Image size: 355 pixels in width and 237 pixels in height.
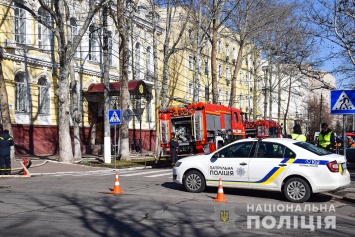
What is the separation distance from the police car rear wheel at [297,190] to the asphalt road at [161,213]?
0.20 m

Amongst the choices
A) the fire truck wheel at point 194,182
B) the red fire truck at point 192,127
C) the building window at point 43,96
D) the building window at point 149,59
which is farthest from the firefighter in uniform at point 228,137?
the building window at point 149,59

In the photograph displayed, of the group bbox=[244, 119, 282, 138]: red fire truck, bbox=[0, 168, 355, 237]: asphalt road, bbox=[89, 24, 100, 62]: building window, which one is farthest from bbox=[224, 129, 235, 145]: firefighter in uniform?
bbox=[89, 24, 100, 62]: building window

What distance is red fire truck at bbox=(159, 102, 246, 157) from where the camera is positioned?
2198 centimetres

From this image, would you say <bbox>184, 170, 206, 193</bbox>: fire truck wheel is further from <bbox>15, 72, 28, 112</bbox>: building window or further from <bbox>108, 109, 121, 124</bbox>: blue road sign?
<bbox>15, 72, 28, 112</bbox>: building window

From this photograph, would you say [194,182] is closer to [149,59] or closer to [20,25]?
[20,25]

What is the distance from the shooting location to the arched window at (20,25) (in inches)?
1055

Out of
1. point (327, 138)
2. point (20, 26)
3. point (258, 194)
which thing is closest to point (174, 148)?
point (327, 138)

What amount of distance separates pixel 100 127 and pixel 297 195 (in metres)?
24.8

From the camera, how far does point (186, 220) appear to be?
902cm

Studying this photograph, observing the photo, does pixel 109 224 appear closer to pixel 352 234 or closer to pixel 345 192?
pixel 352 234

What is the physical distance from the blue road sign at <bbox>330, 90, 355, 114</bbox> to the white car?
5.43 ft

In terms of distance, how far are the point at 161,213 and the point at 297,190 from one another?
3591 mm

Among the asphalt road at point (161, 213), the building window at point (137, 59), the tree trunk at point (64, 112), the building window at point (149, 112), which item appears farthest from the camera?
the building window at point (149, 112)

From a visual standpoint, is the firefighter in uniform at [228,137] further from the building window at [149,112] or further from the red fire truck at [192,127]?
the building window at [149,112]
